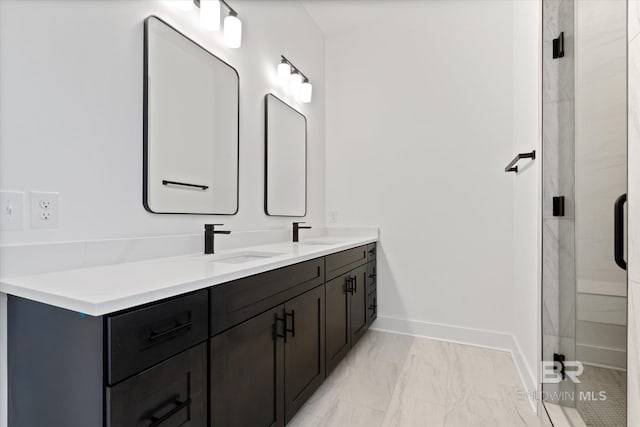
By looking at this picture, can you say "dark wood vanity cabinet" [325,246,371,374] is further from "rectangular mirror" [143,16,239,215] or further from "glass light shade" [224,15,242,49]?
"glass light shade" [224,15,242,49]

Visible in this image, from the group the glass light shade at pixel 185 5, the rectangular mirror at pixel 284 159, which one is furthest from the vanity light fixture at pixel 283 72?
the glass light shade at pixel 185 5

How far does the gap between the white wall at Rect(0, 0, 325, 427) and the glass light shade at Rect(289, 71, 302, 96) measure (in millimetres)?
927

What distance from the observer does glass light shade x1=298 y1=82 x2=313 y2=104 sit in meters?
2.60

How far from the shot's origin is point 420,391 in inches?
70.4

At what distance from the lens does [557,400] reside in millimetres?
1493

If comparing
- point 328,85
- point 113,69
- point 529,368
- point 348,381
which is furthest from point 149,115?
point 529,368

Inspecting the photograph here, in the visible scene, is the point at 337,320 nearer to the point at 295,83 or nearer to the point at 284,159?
the point at 284,159

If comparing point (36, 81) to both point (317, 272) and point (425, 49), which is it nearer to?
point (317, 272)

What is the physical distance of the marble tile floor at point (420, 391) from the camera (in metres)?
1.55

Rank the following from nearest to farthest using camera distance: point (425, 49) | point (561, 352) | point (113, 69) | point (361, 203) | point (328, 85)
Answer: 1. point (113, 69)
2. point (561, 352)
3. point (425, 49)
4. point (361, 203)
5. point (328, 85)

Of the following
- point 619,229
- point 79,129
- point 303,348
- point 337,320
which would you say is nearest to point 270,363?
point 303,348

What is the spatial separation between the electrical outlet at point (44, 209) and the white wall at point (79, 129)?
0.07ft

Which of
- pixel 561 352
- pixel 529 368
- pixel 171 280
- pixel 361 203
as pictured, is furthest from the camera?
pixel 361 203

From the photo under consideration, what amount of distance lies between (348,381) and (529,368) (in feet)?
3.52
